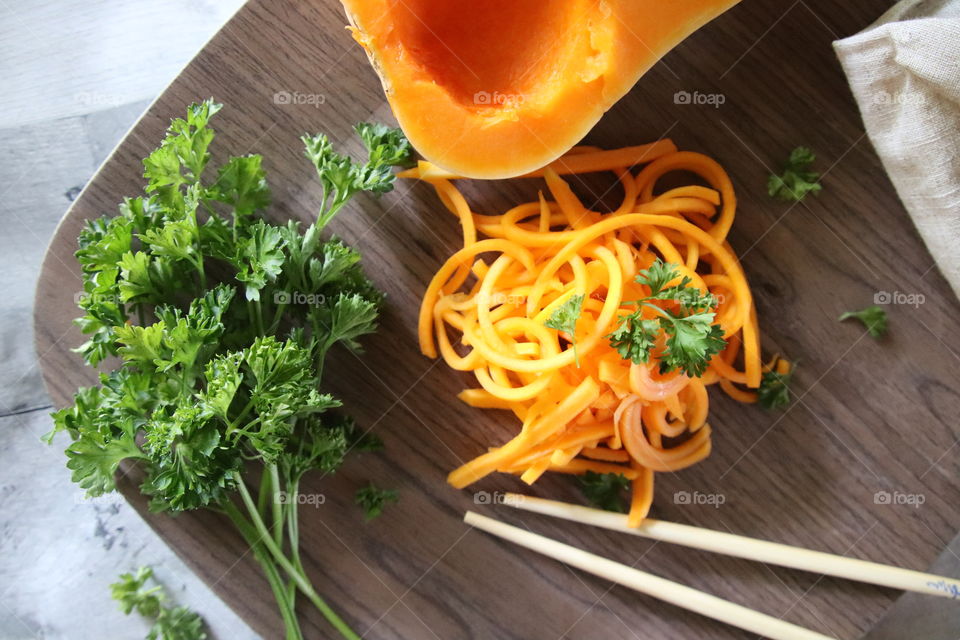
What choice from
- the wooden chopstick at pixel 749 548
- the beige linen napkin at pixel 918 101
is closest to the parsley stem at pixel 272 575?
the wooden chopstick at pixel 749 548

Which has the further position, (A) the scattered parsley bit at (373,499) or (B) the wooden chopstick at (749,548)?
(A) the scattered parsley bit at (373,499)

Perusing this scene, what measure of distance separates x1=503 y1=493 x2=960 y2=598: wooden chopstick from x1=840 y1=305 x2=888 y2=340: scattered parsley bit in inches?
22.4

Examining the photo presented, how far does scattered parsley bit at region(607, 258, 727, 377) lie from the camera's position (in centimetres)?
163

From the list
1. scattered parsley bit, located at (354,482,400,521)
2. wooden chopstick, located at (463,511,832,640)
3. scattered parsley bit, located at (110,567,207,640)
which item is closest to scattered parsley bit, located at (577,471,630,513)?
wooden chopstick, located at (463,511,832,640)

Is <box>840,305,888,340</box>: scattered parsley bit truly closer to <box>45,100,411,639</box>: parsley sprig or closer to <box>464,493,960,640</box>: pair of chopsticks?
<box>464,493,960,640</box>: pair of chopsticks

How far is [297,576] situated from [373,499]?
0.26 metres

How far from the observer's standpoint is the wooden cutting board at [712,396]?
1.92m

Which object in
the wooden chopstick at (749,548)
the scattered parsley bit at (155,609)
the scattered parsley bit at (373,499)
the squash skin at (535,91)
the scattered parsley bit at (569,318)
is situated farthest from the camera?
the scattered parsley bit at (155,609)

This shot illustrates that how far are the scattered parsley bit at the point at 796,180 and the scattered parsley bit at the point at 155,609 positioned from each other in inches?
77.7

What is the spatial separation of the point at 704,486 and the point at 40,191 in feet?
6.66

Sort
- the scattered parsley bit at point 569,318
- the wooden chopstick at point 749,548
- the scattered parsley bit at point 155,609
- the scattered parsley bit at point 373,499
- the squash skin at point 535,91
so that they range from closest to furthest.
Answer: the squash skin at point 535,91 < the scattered parsley bit at point 569,318 < the wooden chopstick at point 749,548 < the scattered parsley bit at point 373,499 < the scattered parsley bit at point 155,609

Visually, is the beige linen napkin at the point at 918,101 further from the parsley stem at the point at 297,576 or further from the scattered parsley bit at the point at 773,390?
the parsley stem at the point at 297,576

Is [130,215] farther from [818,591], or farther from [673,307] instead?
[818,591]

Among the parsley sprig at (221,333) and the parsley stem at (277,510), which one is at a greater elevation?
the parsley sprig at (221,333)
